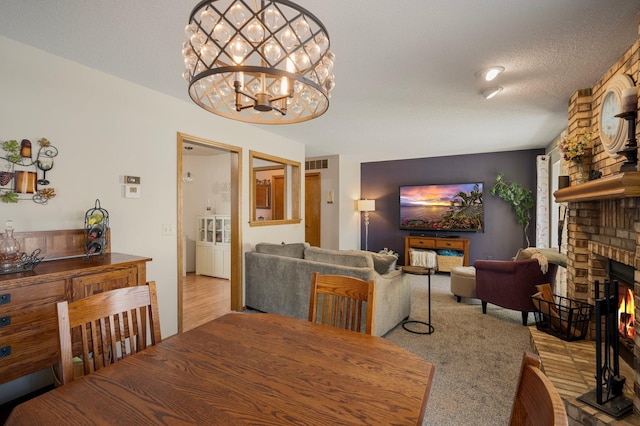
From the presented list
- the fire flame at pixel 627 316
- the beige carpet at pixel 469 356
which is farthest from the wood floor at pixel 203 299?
the fire flame at pixel 627 316

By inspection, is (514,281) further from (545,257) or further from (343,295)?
(343,295)

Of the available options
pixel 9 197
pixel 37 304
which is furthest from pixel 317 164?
pixel 37 304

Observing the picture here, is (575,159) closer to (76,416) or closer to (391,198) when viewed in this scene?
(76,416)

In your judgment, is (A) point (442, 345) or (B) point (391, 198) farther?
(B) point (391, 198)

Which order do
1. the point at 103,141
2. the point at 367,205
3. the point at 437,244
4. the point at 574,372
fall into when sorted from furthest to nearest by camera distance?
1. the point at 367,205
2. the point at 437,244
3. the point at 103,141
4. the point at 574,372

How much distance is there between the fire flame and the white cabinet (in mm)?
4998

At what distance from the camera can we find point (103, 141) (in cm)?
255

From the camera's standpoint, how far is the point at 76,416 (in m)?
0.86

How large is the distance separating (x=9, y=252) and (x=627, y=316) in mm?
4008

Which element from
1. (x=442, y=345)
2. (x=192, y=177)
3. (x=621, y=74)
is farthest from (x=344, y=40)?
(x=192, y=177)

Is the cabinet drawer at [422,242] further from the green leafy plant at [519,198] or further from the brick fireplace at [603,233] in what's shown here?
the brick fireplace at [603,233]

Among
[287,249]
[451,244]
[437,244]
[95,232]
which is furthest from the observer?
[437,244]

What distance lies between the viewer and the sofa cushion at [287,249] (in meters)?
3.63

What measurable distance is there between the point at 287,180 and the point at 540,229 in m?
4.39
